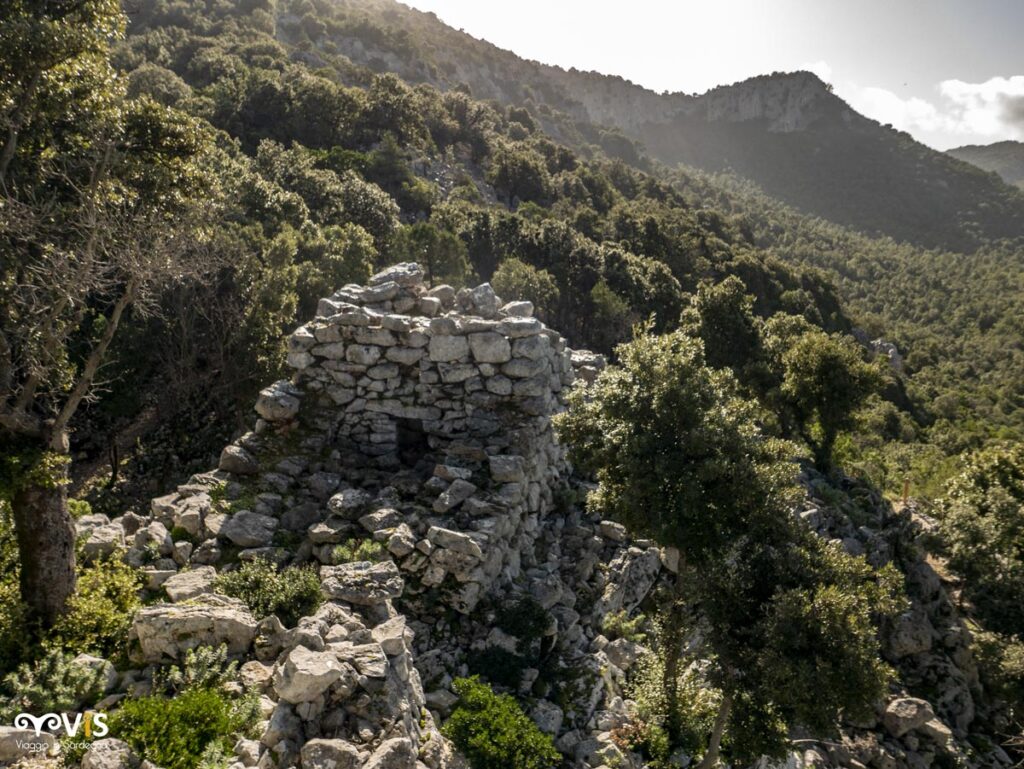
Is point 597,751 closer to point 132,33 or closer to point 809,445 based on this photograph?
point 809,445

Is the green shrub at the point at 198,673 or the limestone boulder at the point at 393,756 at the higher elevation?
Result: the limestone boulder at the point at 393,756

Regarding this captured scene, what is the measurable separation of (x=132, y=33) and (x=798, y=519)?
108220mm

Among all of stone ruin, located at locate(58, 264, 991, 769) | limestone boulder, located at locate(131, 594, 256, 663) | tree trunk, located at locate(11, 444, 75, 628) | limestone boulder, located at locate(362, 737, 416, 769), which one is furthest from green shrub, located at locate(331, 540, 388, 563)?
limestone boulder, located at locate(362, 737, 416, 769)

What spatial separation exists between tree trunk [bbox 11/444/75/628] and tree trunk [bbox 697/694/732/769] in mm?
11601

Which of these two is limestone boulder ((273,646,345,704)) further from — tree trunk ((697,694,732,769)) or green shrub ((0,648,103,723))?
tree trunk ((697,694,732,769))

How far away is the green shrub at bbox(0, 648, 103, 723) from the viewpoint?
829cm

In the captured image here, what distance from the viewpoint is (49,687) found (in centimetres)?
855

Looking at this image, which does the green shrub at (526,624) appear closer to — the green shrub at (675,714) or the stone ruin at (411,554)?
the stone ruin at (411,554)

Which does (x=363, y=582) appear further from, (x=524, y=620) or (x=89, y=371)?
(x=89, y=371)

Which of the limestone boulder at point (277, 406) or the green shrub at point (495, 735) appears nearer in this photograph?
the green shrub at point (495, 735)

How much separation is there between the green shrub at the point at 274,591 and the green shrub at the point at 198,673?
1.56m

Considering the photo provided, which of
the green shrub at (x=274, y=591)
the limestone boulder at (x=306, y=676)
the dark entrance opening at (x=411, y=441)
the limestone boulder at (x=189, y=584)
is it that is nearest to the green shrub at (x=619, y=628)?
the dark entrance opening at (x=411, y=441)

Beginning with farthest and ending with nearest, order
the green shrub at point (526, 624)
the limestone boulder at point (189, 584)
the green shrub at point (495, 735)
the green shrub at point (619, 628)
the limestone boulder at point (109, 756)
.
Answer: the green shrub at point (619, 628)
the green shrub at point (526, 624)
the limestone boulder at point (189, 584)
the green shrub at point (495, 735)
the limestone boulder at point (109, 756)

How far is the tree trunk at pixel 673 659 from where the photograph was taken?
12.5 meters
